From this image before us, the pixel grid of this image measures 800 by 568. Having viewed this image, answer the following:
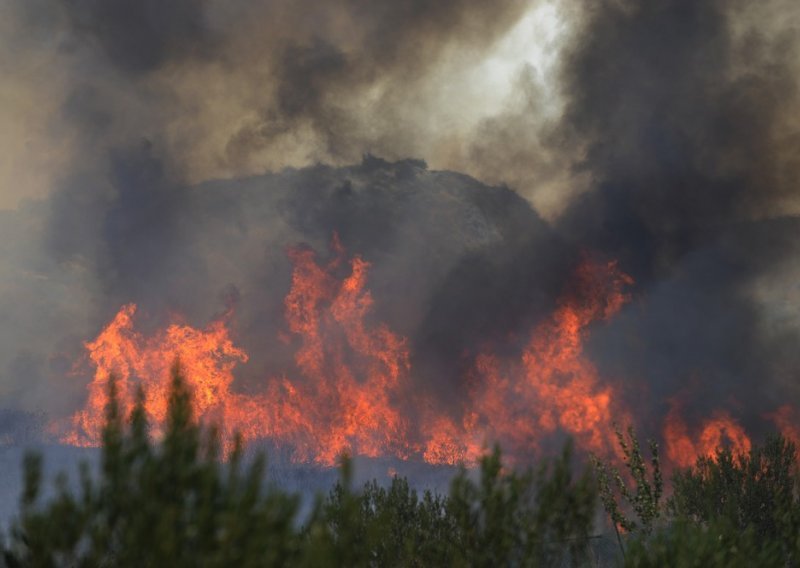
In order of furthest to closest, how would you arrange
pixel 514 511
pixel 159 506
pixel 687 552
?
pixel 514 511 < pixel 687 552 < pixel 159 506

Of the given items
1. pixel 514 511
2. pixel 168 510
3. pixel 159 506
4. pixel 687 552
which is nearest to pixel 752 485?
pixel 687 552

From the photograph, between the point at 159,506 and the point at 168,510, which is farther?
the point at 159,506

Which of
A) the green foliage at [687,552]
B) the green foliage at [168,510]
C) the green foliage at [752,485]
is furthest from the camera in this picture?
the green foliage at [752,485]

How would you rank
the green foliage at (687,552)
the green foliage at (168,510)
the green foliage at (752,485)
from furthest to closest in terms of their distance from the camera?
the green foliage at (752,485), the green foliage at (687,552), the green foliage at (168,510)

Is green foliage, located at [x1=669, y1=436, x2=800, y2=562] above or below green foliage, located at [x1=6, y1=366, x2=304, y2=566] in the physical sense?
above

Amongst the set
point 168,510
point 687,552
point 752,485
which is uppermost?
point 752,485

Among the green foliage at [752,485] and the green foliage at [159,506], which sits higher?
the green foliage at [752,485]

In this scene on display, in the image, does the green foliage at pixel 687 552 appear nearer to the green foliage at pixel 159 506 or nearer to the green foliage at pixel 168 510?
the green foliage at pixel 168 510

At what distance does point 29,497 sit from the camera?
11.8m

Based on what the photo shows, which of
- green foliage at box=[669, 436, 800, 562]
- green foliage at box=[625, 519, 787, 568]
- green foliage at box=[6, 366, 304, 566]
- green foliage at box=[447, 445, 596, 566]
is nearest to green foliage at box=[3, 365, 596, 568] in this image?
green foliage at box=[6, 366, 304, 566]

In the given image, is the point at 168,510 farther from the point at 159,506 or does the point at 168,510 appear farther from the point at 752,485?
the point at 752,485

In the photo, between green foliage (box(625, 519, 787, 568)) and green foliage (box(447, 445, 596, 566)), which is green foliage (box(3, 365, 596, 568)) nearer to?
green foliage (box(447, 445, 596, 566))

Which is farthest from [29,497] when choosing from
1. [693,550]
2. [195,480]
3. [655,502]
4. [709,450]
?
[709,450]

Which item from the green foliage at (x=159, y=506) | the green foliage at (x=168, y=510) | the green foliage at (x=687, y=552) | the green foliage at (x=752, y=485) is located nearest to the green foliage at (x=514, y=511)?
the green foliage at (x=687, y=552)
